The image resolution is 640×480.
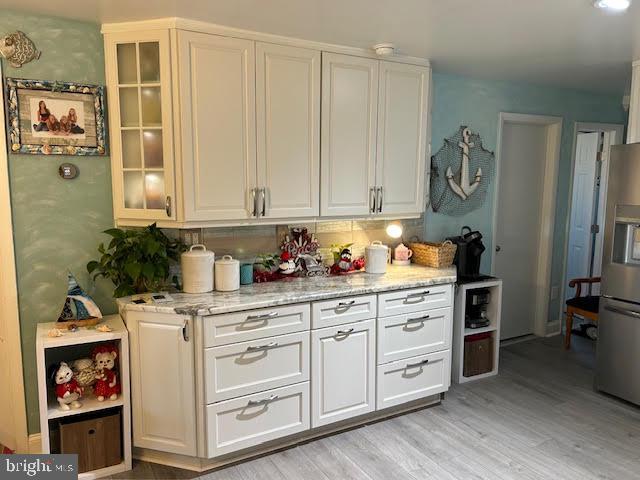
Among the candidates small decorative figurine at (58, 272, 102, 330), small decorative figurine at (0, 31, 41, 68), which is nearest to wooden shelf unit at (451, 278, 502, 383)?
small decorative figurine at (58, 272, 102, 330)

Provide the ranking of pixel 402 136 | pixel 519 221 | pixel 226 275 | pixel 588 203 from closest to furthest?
pixel 226 275 < pixel 402 136 < pixel 519 221 < pixel 588 203

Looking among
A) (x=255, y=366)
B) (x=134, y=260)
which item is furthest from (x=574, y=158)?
(x=134, y=260)

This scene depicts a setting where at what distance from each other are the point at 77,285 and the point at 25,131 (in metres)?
0.85

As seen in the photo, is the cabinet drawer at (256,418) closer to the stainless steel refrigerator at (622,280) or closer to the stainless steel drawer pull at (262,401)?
the stainless steel drawer pull at (262,401)

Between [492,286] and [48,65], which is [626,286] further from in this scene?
[48,65]

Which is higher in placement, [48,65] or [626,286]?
[48,65]

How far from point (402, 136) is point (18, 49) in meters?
2.30

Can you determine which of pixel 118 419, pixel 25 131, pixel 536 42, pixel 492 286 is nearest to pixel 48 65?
pixel 25 131

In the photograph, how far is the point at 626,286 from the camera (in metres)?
3.29

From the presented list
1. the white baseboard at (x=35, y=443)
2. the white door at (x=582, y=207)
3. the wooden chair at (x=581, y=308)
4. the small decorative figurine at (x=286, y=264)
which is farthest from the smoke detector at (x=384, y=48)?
the white baseboard at (x=35, y=443)

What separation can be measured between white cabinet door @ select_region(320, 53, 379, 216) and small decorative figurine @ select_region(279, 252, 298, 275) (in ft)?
1.23

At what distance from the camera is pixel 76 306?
2.56 meters

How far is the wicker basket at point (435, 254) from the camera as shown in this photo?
11.7 feet

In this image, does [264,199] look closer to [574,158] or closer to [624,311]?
[624,311]
